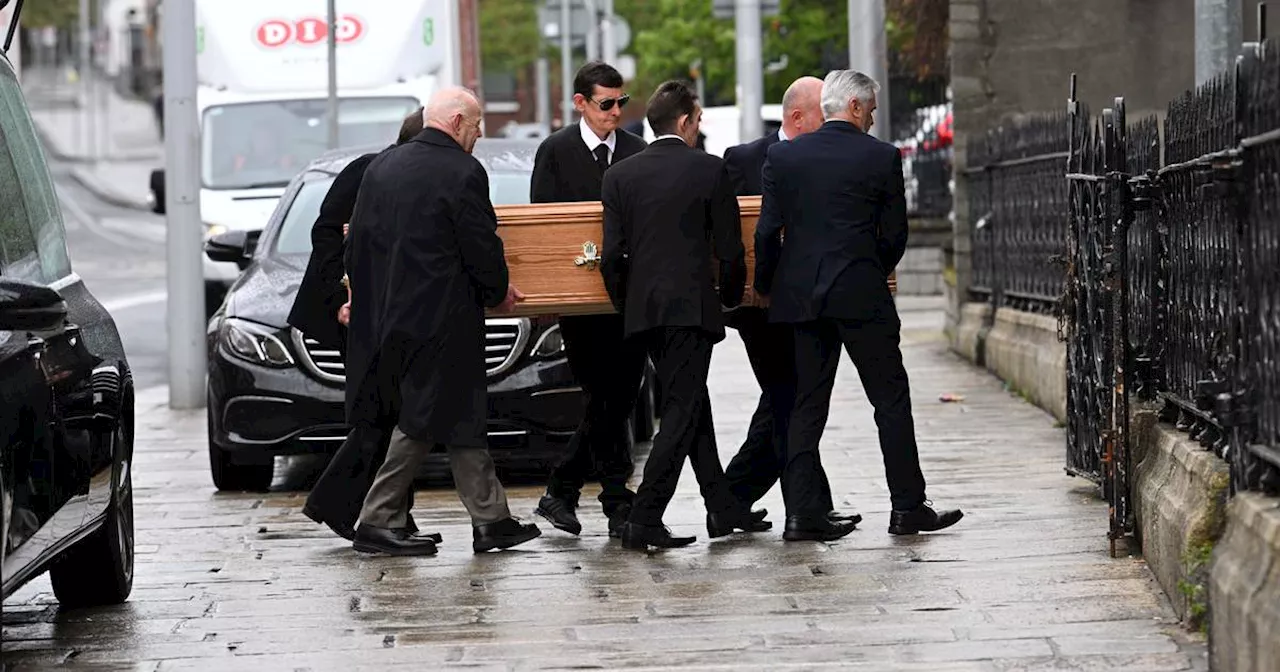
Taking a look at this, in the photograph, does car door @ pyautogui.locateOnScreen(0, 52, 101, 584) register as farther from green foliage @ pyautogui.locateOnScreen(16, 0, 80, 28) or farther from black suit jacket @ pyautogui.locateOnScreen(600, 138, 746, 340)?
green foliage @ pyautogui.locateOnScreen(16, 0, 80, 28)

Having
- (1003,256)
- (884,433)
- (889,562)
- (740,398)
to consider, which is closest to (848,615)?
(889,562)

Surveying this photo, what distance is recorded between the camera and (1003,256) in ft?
58.2

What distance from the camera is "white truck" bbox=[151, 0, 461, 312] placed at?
2198 cm

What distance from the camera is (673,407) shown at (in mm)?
9562

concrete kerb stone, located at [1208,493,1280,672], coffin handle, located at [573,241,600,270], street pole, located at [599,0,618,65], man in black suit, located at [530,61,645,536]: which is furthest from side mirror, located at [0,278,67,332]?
street pole, located at [599,0,618,65]

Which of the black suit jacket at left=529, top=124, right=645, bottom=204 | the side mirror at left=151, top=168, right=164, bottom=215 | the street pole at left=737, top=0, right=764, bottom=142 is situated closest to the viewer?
the black suit jacket at left=529, top=124, right=645, bottom=204

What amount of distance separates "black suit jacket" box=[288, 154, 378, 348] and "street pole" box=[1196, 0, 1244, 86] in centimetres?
327

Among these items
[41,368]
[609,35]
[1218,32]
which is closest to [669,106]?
[1218,32]

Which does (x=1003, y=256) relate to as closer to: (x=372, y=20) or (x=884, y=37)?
(x=884, y=37)

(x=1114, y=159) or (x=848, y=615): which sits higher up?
(x=1114, y=159)

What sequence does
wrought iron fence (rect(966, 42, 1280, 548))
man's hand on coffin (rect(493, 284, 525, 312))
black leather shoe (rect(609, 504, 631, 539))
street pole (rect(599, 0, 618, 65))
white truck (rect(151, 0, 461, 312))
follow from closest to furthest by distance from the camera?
wrought iron fence (rect(966, 42, 1280, 548)) → man's hand on coffin (rect(493, 284, 525, 312)) → black leather shoe (rect(609, 504, 631, 539)) → white truck (rect(151, 0, 461, 312)) → street pole (rect(599, 0, 618, 65))

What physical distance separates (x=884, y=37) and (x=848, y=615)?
48.5 feet

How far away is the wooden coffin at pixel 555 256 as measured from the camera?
974 cm

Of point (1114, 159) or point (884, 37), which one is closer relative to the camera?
point (1114, 159)
